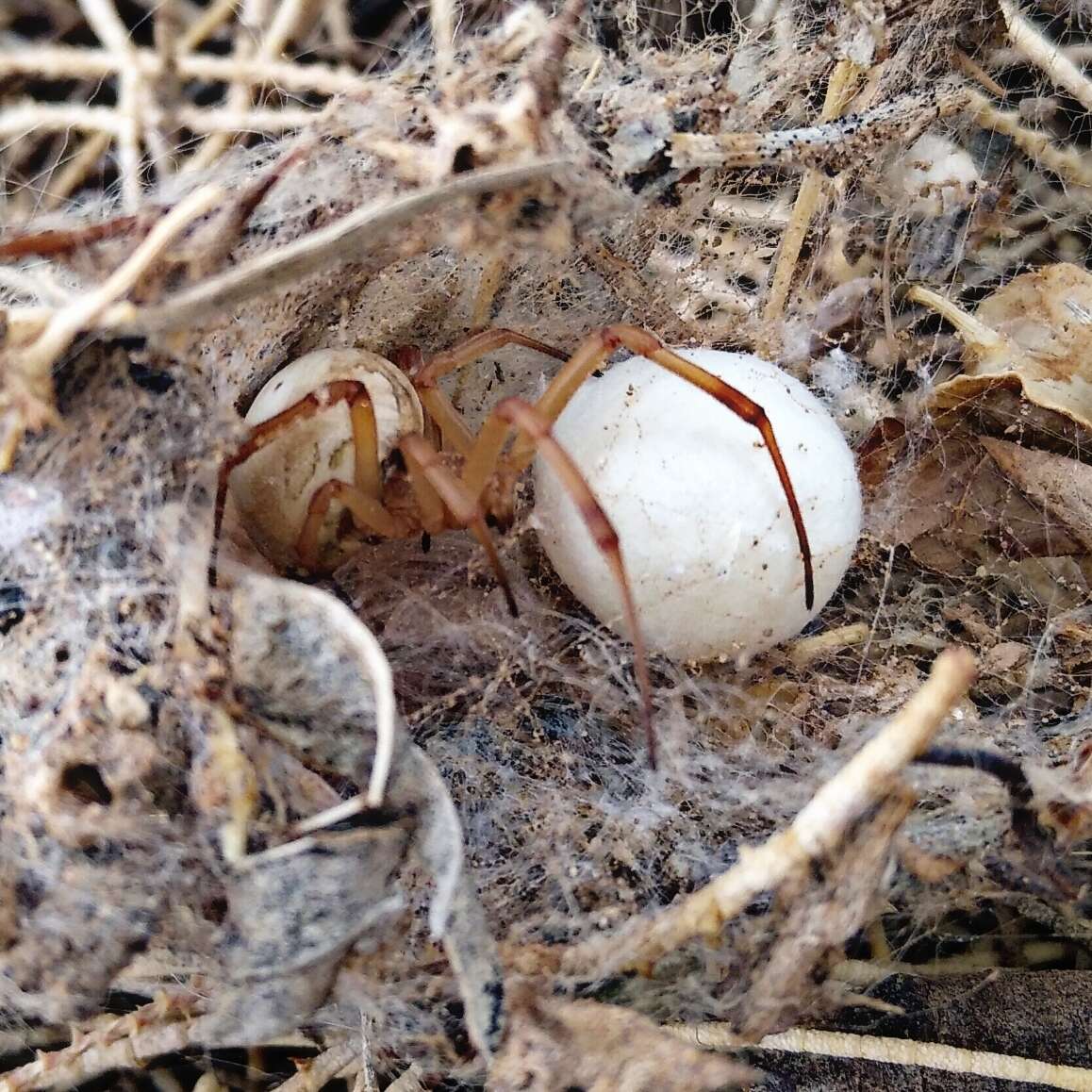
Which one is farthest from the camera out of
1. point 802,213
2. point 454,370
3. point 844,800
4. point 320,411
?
point 802,213

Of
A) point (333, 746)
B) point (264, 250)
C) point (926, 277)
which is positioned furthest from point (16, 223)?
point (926, 277)

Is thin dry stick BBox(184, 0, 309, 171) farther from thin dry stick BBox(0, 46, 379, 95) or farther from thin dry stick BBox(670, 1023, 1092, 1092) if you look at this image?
thin dry stick BBox(670, 1023, 1092, 1092)

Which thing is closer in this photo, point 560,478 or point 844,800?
point 844,800

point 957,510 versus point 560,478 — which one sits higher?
point 560,478

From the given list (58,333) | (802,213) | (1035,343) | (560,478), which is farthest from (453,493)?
(1035,343)

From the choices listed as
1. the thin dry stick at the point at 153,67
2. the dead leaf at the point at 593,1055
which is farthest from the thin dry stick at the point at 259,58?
the dead leaf at the point at 593,1055

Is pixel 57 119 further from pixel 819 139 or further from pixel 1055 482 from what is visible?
pixel 1055 482

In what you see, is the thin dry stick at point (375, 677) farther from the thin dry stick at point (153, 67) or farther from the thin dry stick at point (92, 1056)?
the thin dry stick at point (153, 67)
